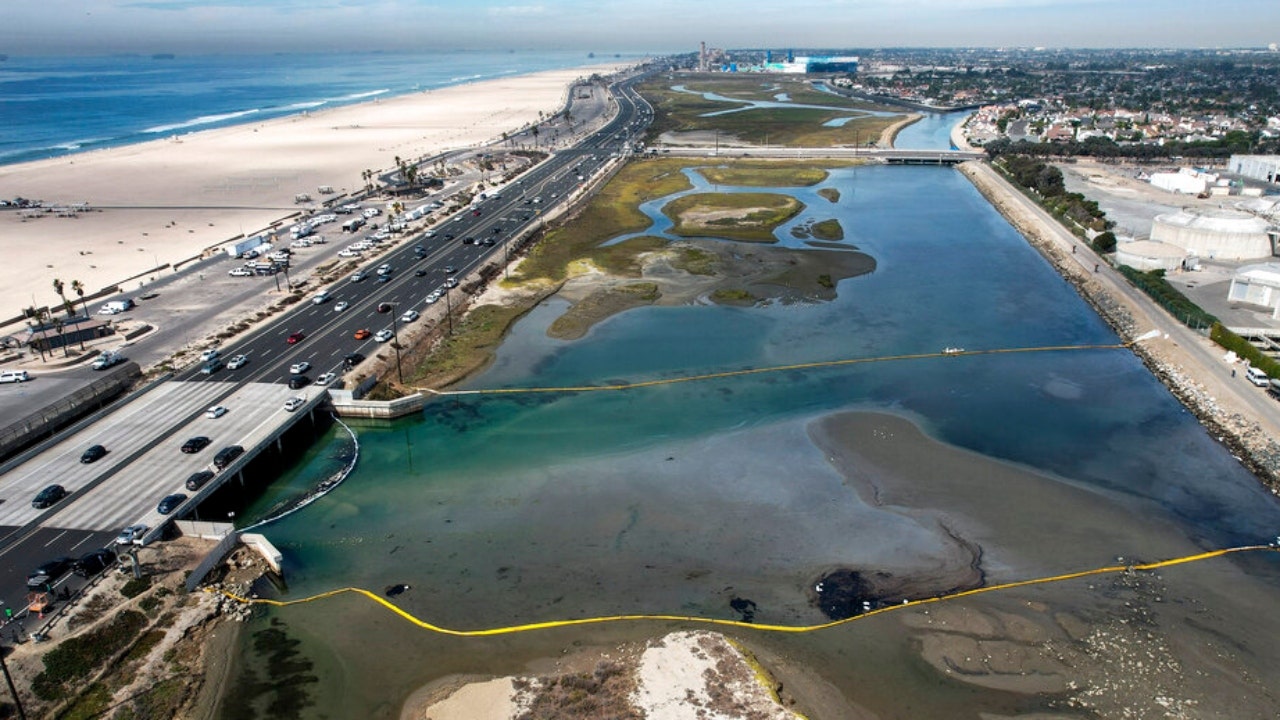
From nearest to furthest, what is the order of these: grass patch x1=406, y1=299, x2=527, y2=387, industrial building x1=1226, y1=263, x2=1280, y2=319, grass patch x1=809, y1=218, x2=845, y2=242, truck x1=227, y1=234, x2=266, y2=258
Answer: grass patch x1=406, y1=299, x2=527, y2=387, industrial building x1=1226, y1=263, x2=1280, y2=319, truck x1=227, y1=234, x2=266, y2=258, grass patch x1=809, y1=218, x2=845, y2=242

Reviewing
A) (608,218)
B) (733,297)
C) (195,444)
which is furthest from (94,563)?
(608,218)

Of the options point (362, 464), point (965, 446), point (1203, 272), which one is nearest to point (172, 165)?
point (362, 464)

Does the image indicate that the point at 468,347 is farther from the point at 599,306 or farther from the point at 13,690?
the point at 13,690

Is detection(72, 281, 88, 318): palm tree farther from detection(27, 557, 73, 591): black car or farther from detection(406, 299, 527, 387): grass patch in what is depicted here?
detection(27, 557, 73, 591): black car

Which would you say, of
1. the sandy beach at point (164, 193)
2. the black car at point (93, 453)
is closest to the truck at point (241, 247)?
the sandy beach at point (164, 193)

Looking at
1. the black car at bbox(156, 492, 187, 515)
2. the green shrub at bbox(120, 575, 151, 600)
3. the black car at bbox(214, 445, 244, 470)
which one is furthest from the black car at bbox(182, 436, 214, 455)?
the green shrub at bbox(120, 575, 151, 600)
